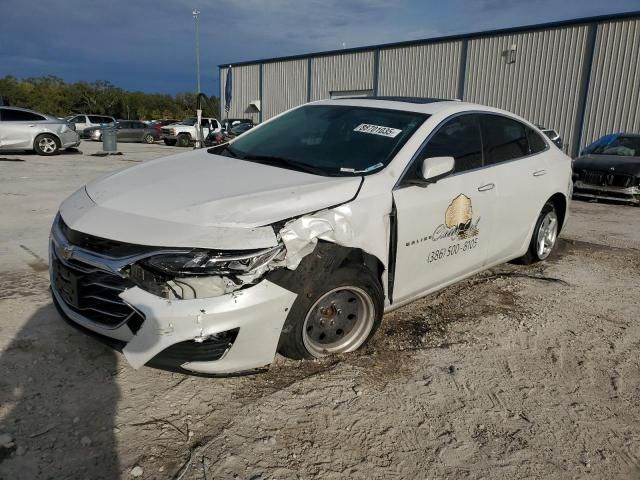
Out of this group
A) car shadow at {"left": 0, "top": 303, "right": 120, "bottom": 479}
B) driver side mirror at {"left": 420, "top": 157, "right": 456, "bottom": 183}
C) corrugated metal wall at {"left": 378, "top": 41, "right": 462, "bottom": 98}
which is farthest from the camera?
corrugated metal wall at {"left": 378, "top": 41, "right": 462, "bottom": 98}

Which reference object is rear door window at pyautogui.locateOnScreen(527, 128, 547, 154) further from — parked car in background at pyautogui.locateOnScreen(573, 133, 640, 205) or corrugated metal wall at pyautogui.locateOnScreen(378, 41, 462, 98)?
corrugated metal wall at pyautogui.locateOnScreen(378, 41, 462, 98)

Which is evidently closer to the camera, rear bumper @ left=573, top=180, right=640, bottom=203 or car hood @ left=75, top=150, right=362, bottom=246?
car hood @ left=75, top=150, right=362, bottom=246

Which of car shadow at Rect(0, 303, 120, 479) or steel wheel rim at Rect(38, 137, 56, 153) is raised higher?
steel wheel rim at Rect(38, 137, 56, 153)

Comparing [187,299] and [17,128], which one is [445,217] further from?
[17,128]

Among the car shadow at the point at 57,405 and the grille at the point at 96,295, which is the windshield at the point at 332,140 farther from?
the car shadow at the point at 57,405

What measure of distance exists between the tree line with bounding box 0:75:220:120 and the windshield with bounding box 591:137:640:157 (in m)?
49.0

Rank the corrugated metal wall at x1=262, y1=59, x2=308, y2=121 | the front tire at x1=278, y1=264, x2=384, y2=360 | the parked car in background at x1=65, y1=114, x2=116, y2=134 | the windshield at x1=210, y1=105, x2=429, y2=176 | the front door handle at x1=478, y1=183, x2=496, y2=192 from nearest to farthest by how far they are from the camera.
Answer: the front tire at x1=278, y1=264, x2=384, y2=360 → the windshield at x1=210, y1=105, x2=429, y2=176 → the front door handle at x1=478, y1=183, x2=496, y2=192 → the corrugated metal wall at x1=262, y1=59, x2=308, y2=121 → the parked car in background at x1=65, y1=114, x2=116, y2=134

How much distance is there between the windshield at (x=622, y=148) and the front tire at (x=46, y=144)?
1487 cm

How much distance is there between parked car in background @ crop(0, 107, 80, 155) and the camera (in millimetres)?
14641

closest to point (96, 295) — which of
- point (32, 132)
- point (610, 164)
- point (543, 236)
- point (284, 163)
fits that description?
point (284, 163)

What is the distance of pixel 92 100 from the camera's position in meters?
63.2

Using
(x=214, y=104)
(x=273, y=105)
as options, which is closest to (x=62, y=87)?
(x=214, y=104)

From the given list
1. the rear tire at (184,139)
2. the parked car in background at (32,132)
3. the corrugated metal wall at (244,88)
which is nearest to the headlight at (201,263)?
the parked car in background at (32,132)

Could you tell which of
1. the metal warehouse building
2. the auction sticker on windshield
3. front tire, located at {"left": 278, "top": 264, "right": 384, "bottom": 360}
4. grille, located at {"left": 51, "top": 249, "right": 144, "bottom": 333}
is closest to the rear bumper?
the metal warehouse building
